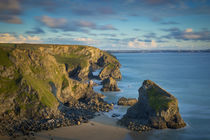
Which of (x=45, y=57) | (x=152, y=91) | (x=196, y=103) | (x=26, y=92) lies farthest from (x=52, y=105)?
(x=196, y=103)

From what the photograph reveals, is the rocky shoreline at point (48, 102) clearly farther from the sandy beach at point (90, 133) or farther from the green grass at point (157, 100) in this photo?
the sandy beach at point (90, 133)

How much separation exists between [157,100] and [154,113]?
3.72 m

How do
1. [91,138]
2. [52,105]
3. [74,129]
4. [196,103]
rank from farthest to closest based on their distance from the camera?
[196,103]
[52,105]
[74,129]
[91,138]

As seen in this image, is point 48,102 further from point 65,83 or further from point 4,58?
point 4,58

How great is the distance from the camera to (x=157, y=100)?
46.3 meters

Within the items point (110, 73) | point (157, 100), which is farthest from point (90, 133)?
point (110, 73)

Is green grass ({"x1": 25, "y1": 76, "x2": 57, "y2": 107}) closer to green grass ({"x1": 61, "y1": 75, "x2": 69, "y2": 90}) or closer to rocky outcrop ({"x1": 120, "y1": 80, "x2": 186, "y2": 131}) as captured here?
green grass ({"x1": 61, "y1": 75, "x2": 69, "y2": 90})

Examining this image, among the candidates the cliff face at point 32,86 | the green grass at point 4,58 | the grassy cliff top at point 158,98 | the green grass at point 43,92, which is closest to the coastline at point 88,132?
the cliff face at point 32,86

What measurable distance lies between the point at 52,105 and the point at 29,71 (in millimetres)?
12567

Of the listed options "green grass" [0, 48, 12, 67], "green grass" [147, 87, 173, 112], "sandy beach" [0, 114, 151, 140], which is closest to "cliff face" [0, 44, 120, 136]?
"green grass" [0, 48, 12, 67]

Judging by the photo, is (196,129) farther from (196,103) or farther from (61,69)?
(61,69)

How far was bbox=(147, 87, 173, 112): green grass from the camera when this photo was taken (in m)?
43.9

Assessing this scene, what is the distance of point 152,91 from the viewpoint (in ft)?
164

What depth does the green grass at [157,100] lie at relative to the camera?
43.9 meters
